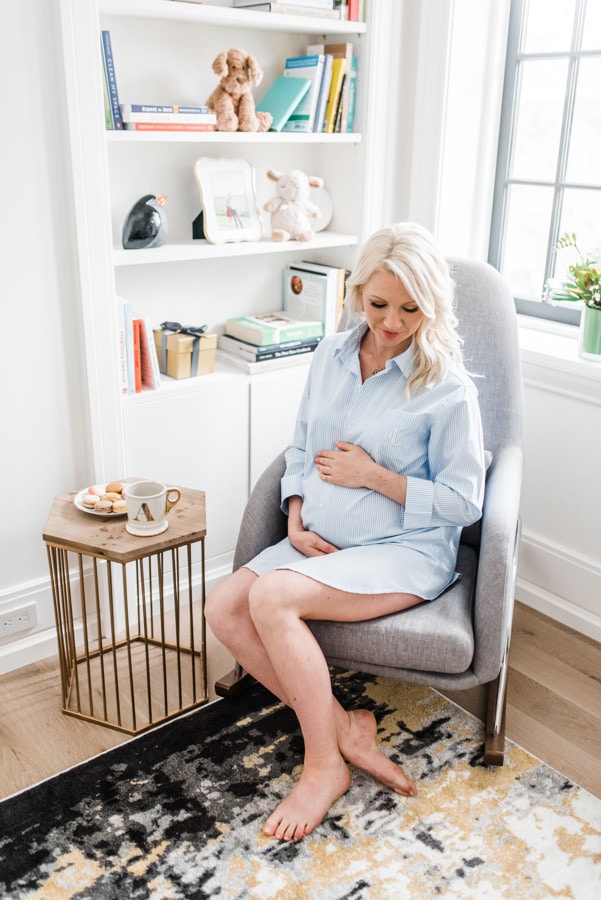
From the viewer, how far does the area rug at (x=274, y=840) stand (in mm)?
1587

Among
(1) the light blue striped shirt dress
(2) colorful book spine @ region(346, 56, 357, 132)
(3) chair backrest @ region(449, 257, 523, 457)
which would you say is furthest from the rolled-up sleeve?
(2) colorful book spine @ region(346, 56, 357, 132)

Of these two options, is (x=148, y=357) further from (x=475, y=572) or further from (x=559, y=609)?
(x=559, y=609)

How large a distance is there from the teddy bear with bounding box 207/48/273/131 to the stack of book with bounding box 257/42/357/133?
5.0 inches

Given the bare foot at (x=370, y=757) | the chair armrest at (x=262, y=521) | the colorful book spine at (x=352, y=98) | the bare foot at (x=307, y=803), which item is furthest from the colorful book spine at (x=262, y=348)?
the bare foot at (x=307, y=803)

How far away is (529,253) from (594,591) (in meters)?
1.09

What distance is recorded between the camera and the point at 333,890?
5.16 feet

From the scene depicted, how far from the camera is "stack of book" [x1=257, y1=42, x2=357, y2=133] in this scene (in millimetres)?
2359

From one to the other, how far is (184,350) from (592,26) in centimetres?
149

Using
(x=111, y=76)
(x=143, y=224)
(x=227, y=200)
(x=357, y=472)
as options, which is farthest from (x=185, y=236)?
(x=357, y=472)

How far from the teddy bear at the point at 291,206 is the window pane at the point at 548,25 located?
2.58 feet

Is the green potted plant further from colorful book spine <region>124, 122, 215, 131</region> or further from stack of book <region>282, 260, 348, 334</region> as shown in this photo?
colorful book spine <region>124, 122, 215, 131</region>

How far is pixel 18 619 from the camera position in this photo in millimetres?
2199

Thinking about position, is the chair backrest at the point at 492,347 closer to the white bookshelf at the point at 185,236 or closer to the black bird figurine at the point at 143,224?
the white bookshelf at the point at 185,236

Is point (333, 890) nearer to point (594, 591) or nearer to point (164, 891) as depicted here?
point (164, 891)
